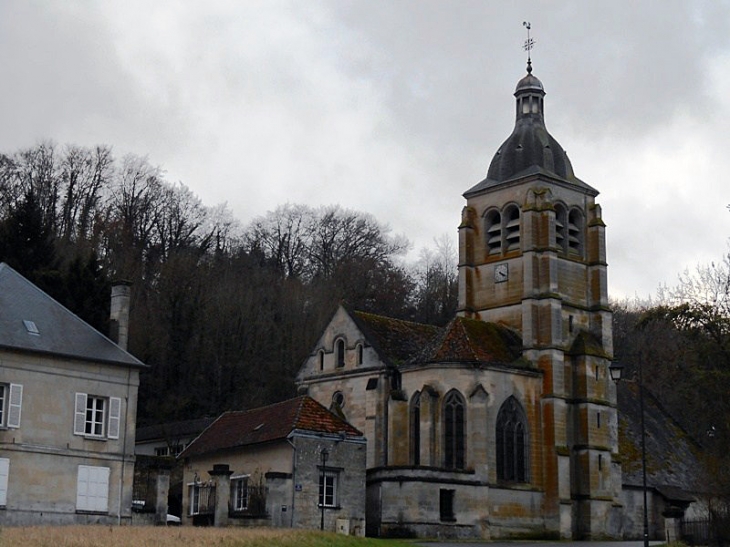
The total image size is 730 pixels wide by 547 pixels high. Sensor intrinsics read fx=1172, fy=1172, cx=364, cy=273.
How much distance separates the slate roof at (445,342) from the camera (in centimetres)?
4647

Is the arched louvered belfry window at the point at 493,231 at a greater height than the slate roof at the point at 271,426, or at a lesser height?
greater

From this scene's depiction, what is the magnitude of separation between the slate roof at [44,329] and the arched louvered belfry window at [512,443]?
15.9 meters

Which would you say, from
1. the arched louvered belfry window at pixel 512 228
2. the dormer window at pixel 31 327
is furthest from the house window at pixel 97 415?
the arched louvered belfry window at pixel 512 228

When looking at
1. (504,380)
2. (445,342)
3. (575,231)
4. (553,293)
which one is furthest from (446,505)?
(575,231)

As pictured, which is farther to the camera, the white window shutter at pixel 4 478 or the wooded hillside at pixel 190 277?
the wooded hillside at pixel 190 277

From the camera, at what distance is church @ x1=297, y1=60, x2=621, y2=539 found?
4447 centimetres

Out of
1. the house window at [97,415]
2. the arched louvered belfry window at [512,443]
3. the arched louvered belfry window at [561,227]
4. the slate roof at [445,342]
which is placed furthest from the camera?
the arched louvered belfry window at [561,227]

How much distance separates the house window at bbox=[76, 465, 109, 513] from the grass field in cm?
845

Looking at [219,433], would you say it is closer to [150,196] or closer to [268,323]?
[268,323]

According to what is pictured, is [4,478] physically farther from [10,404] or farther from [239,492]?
[239,492]

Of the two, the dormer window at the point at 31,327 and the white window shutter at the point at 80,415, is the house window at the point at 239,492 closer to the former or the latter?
the white window shutter at the point at 80,415

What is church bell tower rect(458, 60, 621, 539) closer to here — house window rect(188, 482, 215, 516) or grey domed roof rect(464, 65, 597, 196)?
grey domed roof rect(464, 65, 597, 196)

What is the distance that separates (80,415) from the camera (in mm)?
36000

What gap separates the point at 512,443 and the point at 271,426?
11410 mm
